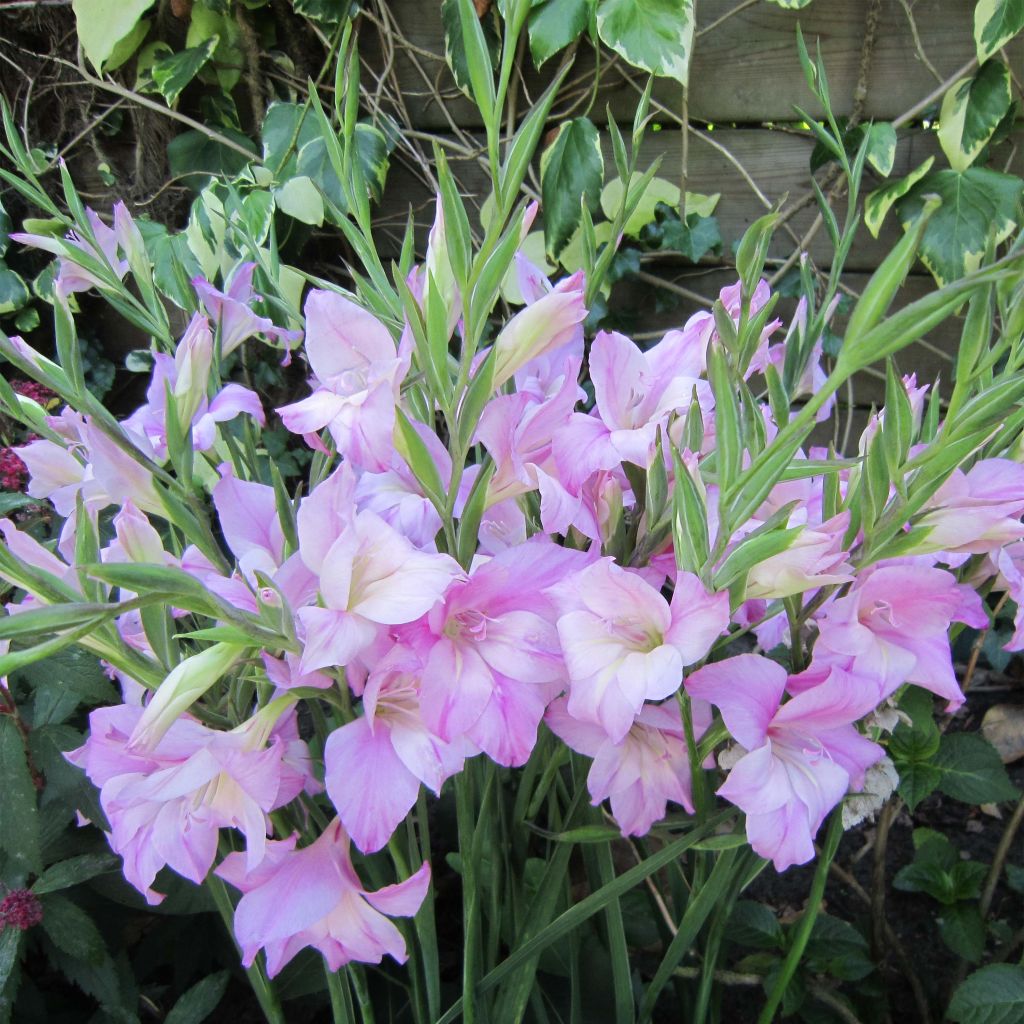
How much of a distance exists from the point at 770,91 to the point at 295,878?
1.55 metres

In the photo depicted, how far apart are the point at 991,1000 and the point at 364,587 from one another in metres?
0.69

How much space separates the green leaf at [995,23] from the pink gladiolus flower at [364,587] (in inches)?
54.5

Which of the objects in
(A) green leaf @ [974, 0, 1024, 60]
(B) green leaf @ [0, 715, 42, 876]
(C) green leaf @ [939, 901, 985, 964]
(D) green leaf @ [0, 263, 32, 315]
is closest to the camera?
(B) green leaf @ [0, 715, 42, 876]

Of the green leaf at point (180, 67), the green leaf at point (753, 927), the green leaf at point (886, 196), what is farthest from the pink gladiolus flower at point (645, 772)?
the green leaf at point (180, 67)

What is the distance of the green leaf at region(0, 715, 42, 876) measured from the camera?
65cm

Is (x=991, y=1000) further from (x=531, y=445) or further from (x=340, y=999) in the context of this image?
(x=531, y=445)

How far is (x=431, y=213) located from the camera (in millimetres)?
1803

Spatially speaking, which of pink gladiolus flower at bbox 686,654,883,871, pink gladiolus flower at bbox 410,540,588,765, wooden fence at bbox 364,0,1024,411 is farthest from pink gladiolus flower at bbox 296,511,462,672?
wooden fence at bbox 364,0,1024,411

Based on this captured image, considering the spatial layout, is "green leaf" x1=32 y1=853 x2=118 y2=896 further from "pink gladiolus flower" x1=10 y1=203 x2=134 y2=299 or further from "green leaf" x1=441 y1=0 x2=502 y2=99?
"green leaf" x1=441 y1=0 x2=502 y2=99

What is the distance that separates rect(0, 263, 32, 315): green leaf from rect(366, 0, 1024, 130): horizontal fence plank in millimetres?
840

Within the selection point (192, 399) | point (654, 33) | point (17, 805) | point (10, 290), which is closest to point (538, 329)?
point (192, 399)

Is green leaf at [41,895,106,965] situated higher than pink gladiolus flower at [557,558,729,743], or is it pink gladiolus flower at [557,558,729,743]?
pink gladiolus flower at [557,558,729,743]

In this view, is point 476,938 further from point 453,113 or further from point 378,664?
point 453,113

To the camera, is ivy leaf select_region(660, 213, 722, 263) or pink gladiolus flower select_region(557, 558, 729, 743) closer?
pink gladiolus flower select_region(557, 558, 729, 743)
